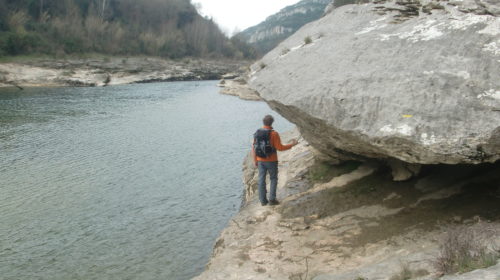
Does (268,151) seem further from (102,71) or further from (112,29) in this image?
(112,29)

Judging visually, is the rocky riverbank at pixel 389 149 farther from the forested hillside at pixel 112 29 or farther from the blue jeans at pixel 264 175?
the forested hillside at pixel 112 29

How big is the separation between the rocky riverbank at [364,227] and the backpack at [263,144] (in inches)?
50.5

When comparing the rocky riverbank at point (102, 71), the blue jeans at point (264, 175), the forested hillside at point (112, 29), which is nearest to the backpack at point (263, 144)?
the blue jeans at point (264, 175)

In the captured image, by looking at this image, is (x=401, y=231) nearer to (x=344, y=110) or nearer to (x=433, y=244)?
(x=433, y=244)

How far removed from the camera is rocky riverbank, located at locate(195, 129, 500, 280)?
5496 millimetres

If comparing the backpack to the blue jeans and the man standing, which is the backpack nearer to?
the man standing

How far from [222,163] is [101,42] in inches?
Result: 3009

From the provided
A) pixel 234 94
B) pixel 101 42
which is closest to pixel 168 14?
pixel 101 42

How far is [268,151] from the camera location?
8.86 meters

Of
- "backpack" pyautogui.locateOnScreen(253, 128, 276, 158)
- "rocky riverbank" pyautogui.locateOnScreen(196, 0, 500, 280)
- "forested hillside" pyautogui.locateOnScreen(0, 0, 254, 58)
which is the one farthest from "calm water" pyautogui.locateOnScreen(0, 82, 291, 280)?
"forested hillside" pyautogui.locateOnScreen(0, 0, 254, 58)

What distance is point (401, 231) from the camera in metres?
6.77

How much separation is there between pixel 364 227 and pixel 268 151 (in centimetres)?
260

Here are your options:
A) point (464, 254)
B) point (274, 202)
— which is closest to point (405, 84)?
point (464, 254)

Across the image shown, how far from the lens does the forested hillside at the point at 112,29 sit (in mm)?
70938
